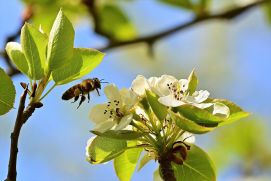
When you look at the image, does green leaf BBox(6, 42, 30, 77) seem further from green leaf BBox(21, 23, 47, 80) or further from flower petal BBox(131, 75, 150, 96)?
flower petal BBox(131, 75, 150, 96)

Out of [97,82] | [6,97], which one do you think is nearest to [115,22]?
[97,82]

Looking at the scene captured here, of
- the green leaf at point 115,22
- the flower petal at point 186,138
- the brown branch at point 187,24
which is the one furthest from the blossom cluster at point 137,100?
the green leaf at point 115,22

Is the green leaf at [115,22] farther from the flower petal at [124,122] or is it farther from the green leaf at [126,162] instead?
the flower petal at [124,122]

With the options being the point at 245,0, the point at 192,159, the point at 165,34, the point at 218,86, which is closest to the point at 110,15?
the point at 165,34

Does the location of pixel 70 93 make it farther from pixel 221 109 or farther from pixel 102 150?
pixel 221 109

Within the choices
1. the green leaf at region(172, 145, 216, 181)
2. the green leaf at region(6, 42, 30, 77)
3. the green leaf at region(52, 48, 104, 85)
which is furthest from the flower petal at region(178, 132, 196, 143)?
the green leaf at region(6, 42, 30, 77)
